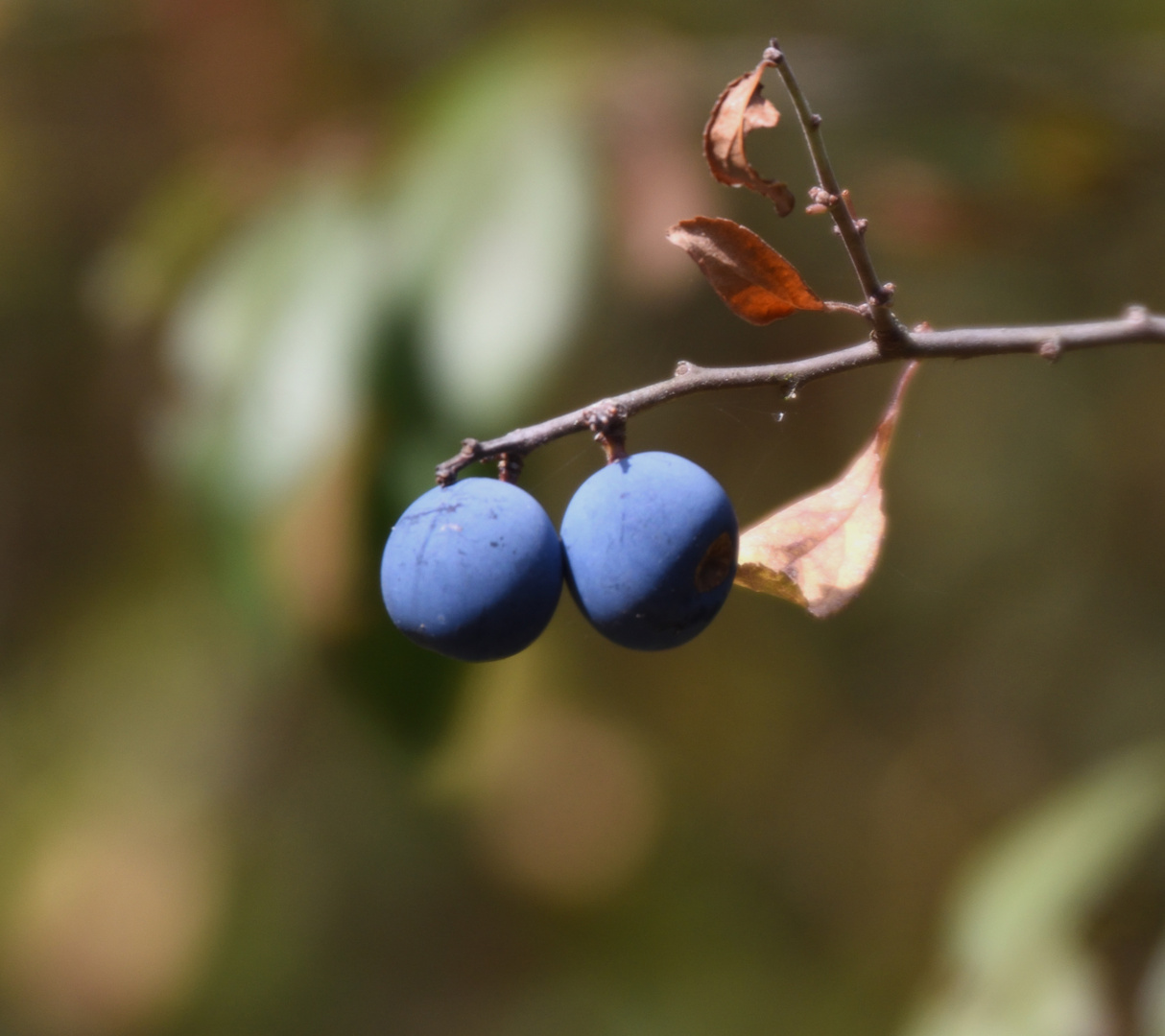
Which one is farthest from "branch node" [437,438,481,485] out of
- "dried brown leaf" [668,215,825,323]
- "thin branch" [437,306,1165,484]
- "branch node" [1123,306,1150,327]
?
"branch node" [1123,306,1150,327]

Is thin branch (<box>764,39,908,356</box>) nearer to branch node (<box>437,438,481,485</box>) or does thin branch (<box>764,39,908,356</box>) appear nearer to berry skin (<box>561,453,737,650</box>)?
berry skin (<box>561,453,737,650</box>)

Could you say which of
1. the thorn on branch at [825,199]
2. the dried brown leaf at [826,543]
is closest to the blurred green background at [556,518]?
the dried brown leaf at [826,543]

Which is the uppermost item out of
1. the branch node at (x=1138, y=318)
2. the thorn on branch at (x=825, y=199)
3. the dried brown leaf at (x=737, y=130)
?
the dried brown leaf at (x=737, y=130)

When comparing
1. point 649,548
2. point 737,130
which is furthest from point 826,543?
point 737,130

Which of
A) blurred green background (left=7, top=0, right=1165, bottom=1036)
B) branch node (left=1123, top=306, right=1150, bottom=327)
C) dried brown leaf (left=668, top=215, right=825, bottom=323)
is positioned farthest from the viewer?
blurred green background (left=7, top=0, right=1165, bottom=1036)

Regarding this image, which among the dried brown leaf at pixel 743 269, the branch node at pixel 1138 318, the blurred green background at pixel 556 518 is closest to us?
the branch node at pixel 1138 318

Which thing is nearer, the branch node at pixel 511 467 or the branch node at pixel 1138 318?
the branch node at pixel 1138 318

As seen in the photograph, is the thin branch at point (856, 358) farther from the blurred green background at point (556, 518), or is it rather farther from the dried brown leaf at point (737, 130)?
the blurred green background at point (556, 518)
